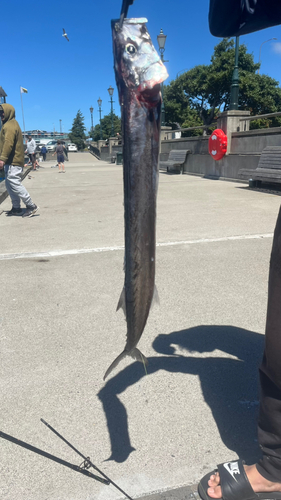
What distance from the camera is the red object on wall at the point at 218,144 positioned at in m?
13.8

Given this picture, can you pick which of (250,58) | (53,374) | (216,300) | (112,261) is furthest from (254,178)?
(250,58)

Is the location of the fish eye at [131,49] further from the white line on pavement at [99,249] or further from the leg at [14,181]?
the leg at [14,181]

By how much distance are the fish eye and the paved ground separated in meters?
1.85

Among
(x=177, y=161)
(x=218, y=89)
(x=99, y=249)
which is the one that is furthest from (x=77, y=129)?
(x=99, y=249)

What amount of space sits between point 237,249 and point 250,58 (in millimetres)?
52810

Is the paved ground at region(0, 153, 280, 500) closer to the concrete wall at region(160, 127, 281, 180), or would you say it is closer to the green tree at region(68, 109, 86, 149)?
the concrete wall at region(160, 127, 281, 180)

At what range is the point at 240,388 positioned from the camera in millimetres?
2461

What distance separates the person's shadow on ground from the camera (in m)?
2.07

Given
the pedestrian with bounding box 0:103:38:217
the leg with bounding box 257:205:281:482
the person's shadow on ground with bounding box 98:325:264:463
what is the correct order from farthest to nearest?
the pedestrian with bounding box 0:103:38:217 → the person's shadow on ground with bounding box 98:325:264:463 → the leg with bounding box 257:205:281:482

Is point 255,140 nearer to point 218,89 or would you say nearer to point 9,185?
point 9,185

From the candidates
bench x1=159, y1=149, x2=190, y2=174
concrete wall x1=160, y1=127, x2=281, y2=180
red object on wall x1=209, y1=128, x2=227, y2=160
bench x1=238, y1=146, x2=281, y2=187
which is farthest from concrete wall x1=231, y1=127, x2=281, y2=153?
bench x1=159, y1=149, x2=190, y2=174

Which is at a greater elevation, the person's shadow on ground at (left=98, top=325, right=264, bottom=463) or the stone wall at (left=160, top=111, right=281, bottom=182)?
the stone wall at (left=160, top=111, right=281, bottom=182)

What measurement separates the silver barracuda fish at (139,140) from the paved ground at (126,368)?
998 mm

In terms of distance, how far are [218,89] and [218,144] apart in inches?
1601
